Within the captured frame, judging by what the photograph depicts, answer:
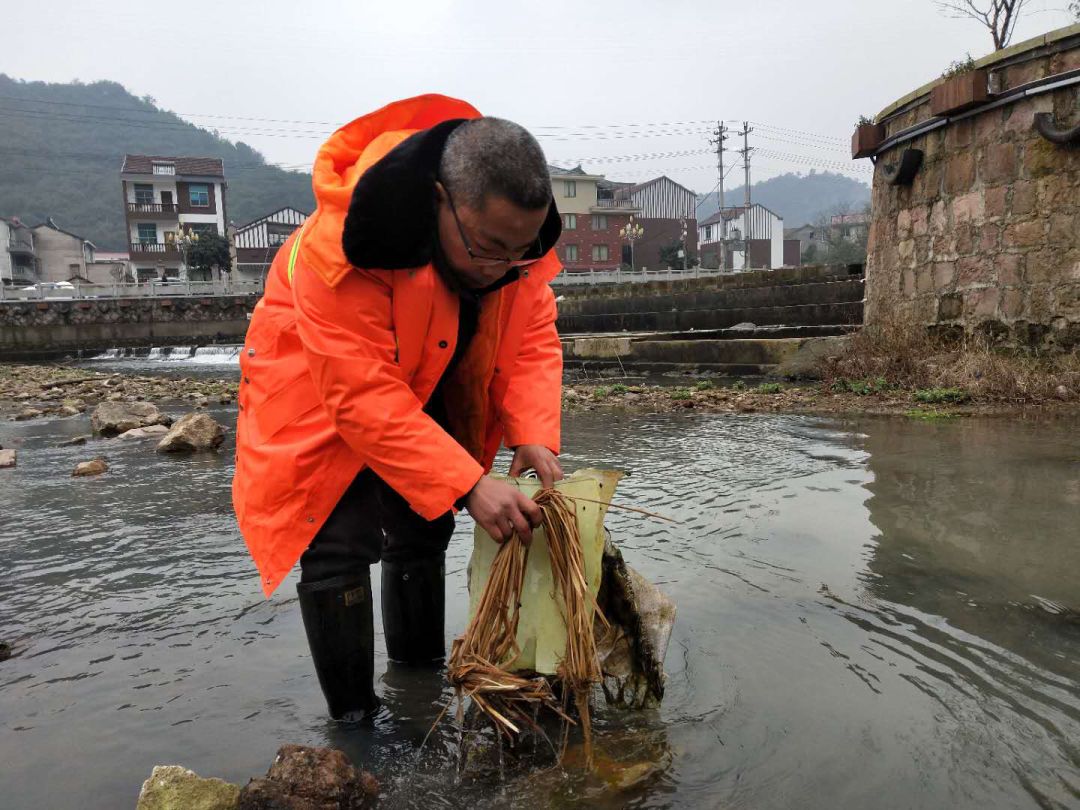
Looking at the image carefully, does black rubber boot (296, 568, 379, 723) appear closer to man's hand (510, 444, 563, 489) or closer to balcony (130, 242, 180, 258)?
man's hand (510, 444, 563, 489)

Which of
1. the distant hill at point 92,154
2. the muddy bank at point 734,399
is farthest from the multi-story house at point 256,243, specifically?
the muddy bank at point 734,399

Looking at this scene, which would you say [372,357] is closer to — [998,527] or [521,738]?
[521,738]

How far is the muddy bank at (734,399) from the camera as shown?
631cm

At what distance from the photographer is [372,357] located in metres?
1.76

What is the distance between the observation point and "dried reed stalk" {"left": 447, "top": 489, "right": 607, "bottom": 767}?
1.72 metres

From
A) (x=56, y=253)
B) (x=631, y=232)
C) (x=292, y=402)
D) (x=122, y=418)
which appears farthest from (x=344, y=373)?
(x=56, y=253)

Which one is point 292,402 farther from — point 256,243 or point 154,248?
point 154,248

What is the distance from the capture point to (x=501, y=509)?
1728 millimetres

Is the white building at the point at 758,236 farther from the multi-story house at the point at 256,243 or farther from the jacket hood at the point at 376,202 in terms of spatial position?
the jacket hood at the point at 376,202

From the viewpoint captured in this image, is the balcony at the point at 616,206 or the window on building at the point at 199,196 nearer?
the window on building at the point at 199,196

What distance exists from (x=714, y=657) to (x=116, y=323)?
28186mm

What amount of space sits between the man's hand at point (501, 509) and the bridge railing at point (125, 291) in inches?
1125

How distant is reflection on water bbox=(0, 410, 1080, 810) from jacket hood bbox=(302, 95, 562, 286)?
117 cm

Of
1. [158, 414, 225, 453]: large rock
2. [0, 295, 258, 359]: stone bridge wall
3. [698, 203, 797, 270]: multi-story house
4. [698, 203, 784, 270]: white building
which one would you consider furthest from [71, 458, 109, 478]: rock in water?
[698, 203, 797, 270]: multi-story house
